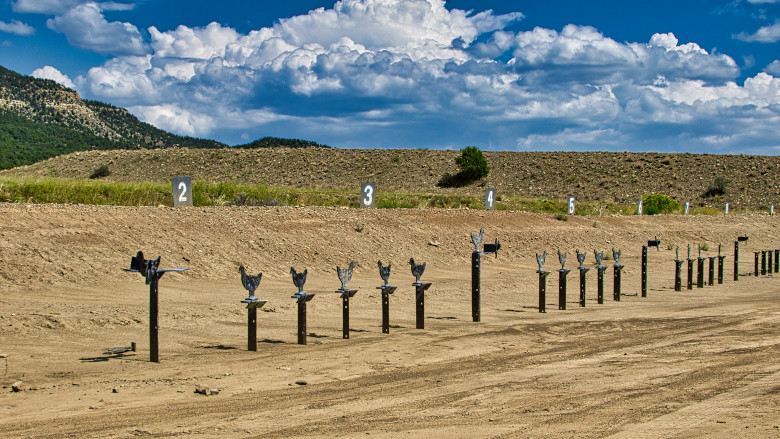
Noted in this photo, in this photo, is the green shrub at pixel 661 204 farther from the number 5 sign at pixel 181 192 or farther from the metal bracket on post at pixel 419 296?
the metal bracket on post at pixel 419 296

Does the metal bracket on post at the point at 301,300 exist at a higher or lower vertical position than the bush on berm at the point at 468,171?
lower

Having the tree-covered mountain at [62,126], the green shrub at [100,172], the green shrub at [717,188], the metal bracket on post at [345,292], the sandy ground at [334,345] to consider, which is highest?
the tree-covered mountain at [62,126]

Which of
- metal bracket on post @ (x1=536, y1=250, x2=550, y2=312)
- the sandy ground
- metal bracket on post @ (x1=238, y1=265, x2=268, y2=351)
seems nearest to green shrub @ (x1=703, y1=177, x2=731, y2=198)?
the sandy ground

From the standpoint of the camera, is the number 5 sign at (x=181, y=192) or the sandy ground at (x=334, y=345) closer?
the sandy ground at (x=334, y=345)

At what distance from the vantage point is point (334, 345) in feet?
34.9

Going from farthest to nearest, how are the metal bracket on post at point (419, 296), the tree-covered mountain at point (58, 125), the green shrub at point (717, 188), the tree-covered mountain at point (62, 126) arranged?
the tree-covered mountain at point (62, 126) → the tree-covered mountain at point (58, 125) → the green shrub at point (717, 188) → the metal bracket on post at point (419, 296)

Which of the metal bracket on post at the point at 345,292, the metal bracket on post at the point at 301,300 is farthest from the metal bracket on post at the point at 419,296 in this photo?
the metal bracket on post at the point at 301,300

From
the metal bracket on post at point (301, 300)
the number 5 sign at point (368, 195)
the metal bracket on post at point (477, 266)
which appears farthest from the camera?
the number 5 sign at point (368, 195)

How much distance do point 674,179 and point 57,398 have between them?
3025 inches

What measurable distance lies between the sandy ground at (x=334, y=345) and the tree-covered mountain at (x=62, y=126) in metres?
79.6

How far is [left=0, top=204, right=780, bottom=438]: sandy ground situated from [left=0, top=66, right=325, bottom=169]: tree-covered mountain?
79568 millimetres

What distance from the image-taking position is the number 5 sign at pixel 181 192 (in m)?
22.3

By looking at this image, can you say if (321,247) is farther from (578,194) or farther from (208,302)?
(578,194)

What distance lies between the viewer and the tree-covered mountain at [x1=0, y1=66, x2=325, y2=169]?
3871 inches
